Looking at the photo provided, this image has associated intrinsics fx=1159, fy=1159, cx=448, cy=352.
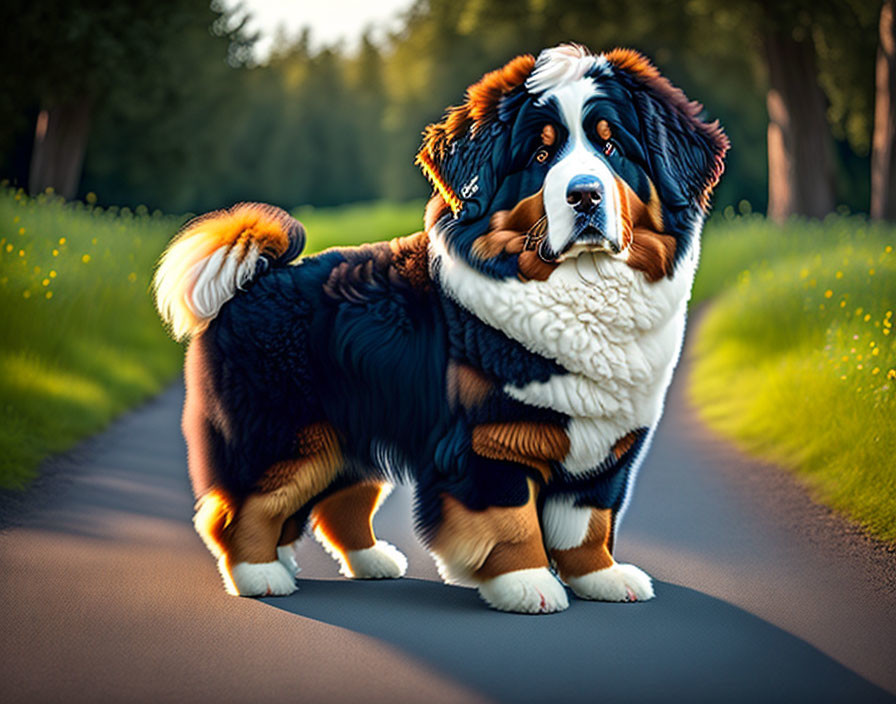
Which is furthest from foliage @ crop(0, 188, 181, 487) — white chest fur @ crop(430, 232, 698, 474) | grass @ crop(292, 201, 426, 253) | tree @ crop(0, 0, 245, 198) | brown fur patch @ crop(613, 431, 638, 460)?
grass @ crop(292, 201, 426, 253)

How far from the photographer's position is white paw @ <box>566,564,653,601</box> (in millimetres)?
4579

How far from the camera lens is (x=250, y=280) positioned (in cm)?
475

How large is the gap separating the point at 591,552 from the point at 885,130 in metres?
11.8

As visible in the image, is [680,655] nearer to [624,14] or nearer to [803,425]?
[803,425]

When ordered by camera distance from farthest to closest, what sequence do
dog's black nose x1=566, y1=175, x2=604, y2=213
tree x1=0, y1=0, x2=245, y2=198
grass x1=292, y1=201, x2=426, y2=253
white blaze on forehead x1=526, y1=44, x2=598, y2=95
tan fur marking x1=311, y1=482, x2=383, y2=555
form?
grass x1=292, y1=201, x2=426, y2=253 → tree x1=0, y1=0, x2=245, y2=198 → tan fur marking x1=311, y1=482, x2=383, y2=555 → white blaze on forehead x1=526, y1=44, x2=598, y2=95 → dog's black nose x1=566, y1=175, x2=604, y2=213

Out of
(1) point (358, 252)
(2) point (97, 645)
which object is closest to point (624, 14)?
(1) point (358, 252)

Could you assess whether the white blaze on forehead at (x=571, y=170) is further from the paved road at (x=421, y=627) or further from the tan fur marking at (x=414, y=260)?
the paved road at (x=421, y=627)

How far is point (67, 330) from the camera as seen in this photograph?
9.09 m

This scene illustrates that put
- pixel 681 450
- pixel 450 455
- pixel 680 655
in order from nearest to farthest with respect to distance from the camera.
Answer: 1. pixel 680 655
2. pixel 450 455
3. pixel 681 450

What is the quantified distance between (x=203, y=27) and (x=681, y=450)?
20446mm

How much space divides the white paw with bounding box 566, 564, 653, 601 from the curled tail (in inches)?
70.9

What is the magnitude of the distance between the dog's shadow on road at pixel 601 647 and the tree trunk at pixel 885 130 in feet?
35.8

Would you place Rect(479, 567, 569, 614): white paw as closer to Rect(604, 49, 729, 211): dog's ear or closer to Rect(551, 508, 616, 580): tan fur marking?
Rect(551, 508, 616, 580): tan fur marking

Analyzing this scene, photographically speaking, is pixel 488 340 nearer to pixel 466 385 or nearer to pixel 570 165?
pixel 466 385
